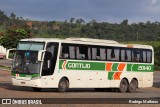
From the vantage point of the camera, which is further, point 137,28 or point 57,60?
point 137,28

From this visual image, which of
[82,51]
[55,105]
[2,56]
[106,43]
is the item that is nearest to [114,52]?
[106,43]

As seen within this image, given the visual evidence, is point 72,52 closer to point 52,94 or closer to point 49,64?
point 49,64

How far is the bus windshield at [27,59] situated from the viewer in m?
26.1

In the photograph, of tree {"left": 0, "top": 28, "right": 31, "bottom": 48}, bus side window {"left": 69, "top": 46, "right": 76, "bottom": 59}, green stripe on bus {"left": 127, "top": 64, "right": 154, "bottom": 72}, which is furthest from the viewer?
tree {"left": 0, "top": 28, "right": 31, "bottom": 48}

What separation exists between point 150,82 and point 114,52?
439cm

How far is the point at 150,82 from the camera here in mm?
33344

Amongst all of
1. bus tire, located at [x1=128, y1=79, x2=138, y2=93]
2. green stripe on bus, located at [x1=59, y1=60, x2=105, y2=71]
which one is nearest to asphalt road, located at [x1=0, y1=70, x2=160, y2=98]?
green stripe on bus, located at [x1=59, y1=60, x2=105, y2=71]

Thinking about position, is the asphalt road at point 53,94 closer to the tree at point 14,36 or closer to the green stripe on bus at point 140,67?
the green stripe on bus at point 140,67

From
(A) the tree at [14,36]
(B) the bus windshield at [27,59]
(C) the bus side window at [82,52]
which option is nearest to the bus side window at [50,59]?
(B) the bus windshield at [27,59]

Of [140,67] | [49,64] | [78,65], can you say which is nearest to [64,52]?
[49,64]

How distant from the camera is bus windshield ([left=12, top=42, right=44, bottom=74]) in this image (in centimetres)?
2608

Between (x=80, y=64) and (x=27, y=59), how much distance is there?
3336 millimetres

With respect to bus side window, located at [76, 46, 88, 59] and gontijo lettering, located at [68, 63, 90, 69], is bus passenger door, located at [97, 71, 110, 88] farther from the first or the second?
bus side window, located at [76, 46, 88, 59]

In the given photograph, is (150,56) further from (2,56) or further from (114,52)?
(2,56)
